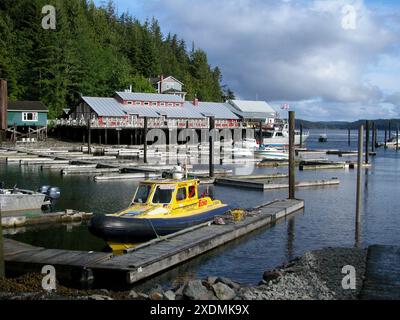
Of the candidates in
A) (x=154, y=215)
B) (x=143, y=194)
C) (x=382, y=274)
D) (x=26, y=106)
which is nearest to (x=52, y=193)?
(x=143, y=194)

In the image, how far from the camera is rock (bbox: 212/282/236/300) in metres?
12.0

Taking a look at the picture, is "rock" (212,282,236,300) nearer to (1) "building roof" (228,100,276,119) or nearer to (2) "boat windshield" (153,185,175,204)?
(2) "boat windshield" (153,185,175,204)

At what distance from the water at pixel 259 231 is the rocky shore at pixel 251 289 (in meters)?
2.29

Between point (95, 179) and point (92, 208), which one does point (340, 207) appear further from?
point (95, 179)

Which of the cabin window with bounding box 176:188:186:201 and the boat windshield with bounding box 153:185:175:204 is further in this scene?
the cabin window with bounding box 176:188:186:201

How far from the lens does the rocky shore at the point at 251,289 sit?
38.1 ft

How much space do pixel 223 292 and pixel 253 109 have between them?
105643 mm

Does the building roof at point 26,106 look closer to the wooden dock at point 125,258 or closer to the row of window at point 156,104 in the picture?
the row of window at point 156,104

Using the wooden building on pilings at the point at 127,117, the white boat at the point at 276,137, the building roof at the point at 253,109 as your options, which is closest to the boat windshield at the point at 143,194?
the wooden building on pilings at the point at 127,117

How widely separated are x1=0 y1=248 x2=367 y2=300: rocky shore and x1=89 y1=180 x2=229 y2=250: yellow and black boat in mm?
5230

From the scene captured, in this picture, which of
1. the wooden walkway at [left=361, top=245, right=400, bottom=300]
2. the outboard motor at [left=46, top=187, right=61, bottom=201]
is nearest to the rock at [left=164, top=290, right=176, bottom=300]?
the wooden walkway at [left=361, top=245, right=400, bottom=300]

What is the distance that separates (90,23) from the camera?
129125 millimetres
